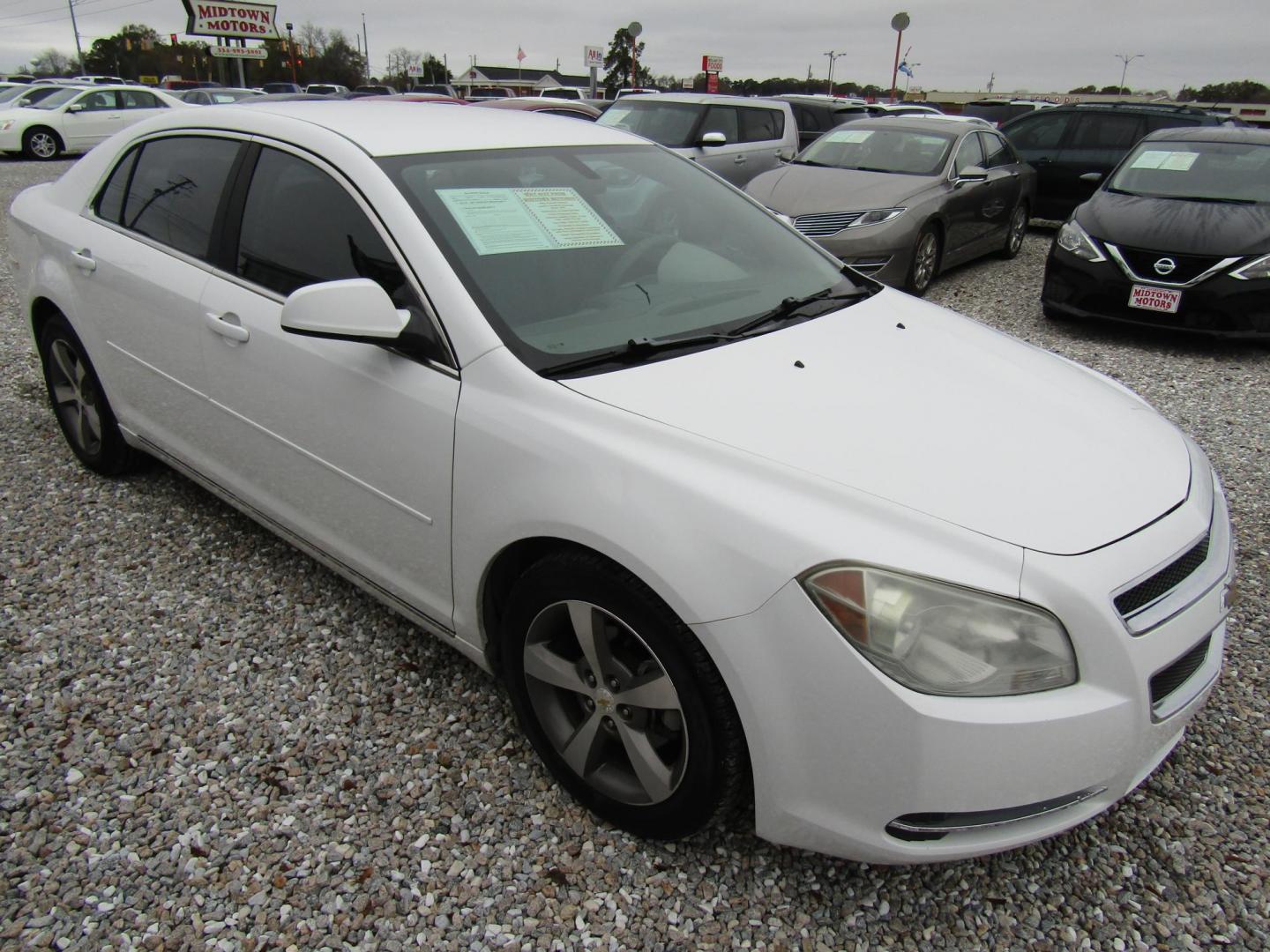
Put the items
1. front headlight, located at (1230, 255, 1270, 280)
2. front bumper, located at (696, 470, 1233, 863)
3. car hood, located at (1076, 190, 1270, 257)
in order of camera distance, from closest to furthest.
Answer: front bumper, located at (696, 470, 1233, 863)
front headlight, located at (1230, 255, 1270, 280)
car hood, located at (1076, 190, 1270, 257)

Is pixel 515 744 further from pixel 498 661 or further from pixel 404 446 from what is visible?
pixel 404 446

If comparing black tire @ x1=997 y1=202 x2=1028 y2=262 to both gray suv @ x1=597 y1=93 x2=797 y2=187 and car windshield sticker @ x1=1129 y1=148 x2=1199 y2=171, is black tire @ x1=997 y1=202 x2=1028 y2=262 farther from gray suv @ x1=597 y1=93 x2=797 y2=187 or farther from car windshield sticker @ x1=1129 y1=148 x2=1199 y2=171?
gray suv @ x1=597 y1=93 x2=797 y2=187

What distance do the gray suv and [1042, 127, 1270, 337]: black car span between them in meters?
3.61

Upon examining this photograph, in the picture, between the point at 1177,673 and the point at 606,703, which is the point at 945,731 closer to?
the point at 1177,673

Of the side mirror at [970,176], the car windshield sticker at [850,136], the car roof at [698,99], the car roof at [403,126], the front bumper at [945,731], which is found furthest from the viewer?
the car roof at [698,99]

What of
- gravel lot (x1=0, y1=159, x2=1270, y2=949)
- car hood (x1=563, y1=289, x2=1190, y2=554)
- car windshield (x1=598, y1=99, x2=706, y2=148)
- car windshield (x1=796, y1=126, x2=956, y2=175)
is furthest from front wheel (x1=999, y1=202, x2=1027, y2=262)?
car hood (x1=563, y1=289, x2=1190, y2=554)

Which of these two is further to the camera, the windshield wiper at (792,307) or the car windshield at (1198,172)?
the car windshield at (1198,172)

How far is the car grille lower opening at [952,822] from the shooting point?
167 cm

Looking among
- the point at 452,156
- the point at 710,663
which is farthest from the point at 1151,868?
the point at 452,156

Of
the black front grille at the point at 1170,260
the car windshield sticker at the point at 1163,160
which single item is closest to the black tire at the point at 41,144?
the car windshield sticker at the point at 1163,160

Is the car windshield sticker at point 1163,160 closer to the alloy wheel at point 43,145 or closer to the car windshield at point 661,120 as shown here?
the car windshield at point 661,120

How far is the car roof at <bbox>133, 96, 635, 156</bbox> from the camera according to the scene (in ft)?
8.22

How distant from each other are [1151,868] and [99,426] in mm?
3940

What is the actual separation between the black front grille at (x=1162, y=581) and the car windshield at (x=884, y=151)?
21.5ft
